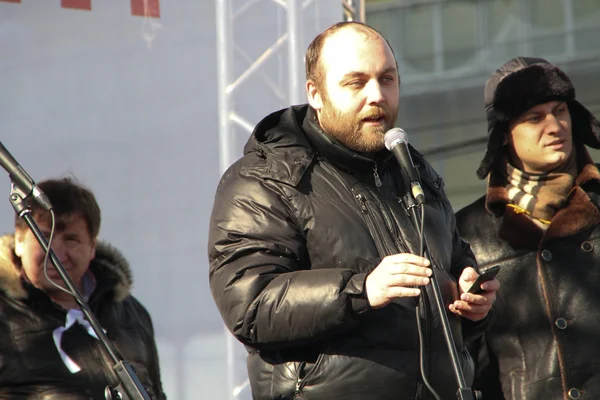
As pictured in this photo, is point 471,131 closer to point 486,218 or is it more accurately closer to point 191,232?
point 191,232

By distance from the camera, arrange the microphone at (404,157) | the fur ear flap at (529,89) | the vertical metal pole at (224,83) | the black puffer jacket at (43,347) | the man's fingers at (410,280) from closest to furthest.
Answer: the man's fingers at (410,280)
the microphone at (404,157)
the black puffer jacket at (43,347)
the fur ear flap at (529,89)
the vertical metal pole at (224,83)

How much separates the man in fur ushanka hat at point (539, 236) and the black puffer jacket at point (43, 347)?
1395 millimetres

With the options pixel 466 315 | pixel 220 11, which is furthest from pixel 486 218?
pixel 220 11

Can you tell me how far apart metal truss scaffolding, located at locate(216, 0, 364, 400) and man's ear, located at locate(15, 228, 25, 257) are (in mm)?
1418

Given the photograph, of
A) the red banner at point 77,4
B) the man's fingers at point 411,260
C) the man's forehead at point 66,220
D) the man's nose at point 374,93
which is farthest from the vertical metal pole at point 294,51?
the man's fingers at point 411,260

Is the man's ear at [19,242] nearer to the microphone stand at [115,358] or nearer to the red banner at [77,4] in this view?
the microphone stand at [115,358]

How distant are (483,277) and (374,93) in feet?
1.84

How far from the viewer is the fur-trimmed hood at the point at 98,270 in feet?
12.3

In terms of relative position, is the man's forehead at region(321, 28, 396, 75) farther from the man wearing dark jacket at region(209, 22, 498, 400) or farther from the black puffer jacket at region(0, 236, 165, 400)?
the black puffer jacket at region(0, 236, 165, 400)

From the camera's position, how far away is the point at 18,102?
5.27m

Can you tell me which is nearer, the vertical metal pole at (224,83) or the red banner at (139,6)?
the vertical metal pole at (224,83)

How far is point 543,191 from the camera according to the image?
3.77 m

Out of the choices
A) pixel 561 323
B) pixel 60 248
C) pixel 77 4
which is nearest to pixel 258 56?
pixel 77 4

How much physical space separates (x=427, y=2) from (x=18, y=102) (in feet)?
14.4
